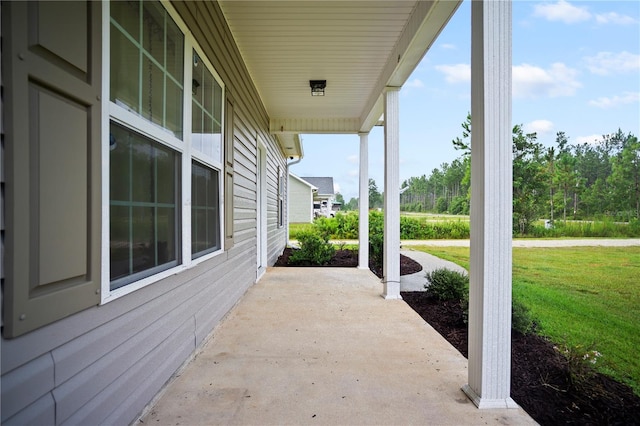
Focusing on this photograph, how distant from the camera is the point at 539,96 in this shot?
13.0 ft

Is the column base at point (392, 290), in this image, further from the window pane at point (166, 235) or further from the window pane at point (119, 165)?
the window pane at point (119, 165)

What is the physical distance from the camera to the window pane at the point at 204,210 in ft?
8.41

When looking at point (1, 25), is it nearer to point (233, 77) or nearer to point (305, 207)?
point (233, 77)

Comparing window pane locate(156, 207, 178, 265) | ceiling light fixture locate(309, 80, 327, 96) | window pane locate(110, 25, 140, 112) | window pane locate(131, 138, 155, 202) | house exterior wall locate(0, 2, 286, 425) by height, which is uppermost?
ceiling light fixture locate(309, 80, 327, 96)

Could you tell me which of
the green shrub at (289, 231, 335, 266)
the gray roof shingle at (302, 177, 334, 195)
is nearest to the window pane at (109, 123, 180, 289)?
the green shrub at (289, 231, 335, 266)

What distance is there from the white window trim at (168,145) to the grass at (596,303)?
8.75ft

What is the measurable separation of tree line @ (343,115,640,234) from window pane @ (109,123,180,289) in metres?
1.98

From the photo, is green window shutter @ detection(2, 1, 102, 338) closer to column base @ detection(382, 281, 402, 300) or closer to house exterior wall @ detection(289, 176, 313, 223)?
column base @ detection(382, 281, 402, 300)

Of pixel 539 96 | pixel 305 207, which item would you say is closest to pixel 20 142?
pixel 539 96

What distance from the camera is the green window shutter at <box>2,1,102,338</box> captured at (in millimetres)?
967

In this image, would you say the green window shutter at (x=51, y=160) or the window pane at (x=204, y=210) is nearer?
the green window shutter at (x=51, y=160)

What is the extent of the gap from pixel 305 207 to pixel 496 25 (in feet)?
73.5

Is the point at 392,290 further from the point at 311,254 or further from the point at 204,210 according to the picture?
the point at 311,254

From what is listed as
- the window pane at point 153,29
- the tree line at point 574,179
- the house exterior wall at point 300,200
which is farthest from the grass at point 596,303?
the house exterior wall at point 300,200
